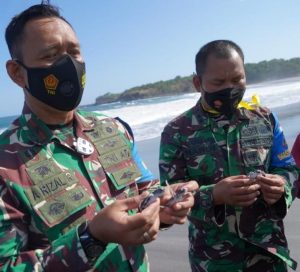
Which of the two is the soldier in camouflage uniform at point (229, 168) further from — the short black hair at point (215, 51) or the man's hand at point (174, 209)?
the man's hand at point (174, 209)

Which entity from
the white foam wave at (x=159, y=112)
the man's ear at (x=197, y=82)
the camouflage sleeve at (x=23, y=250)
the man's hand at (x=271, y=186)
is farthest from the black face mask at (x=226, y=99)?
the white foam wave at (x=159, y=112)

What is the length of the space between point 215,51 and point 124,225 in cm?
163

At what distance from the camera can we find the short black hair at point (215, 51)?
101 inches

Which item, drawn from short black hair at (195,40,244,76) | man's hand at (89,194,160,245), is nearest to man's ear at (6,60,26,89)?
man's hand at (89,194,160,245)

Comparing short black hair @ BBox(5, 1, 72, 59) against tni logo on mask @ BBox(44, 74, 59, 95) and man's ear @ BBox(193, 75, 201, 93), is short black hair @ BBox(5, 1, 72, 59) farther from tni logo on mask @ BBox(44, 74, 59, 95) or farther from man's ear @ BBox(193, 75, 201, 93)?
man's ear @ BBox(193, 75, 201, 93)

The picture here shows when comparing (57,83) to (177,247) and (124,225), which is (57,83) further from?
(177,247)

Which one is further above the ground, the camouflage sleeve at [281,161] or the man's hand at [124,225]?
the man's hand at [124,225]

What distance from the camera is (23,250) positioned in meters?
1.45

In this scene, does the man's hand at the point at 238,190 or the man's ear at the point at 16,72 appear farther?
the man's hand at the point at 238,190

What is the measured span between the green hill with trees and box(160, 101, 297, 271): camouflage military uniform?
55.9 m

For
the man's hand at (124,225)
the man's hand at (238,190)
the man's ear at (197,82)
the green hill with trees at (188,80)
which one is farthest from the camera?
the green hill with trees at (188,80)

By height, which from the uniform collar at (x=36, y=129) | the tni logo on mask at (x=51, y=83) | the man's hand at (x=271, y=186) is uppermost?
the tni logo on mask at (x=51, y=83)

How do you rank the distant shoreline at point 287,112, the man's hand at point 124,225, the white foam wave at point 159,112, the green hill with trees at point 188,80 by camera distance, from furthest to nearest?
the green hill with trees at point 188,80, the white foam wave at point 159,112, the distant shoreline at point 287,112, the man's hand at point 124,225

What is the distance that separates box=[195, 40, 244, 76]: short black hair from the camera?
8.41 ft
